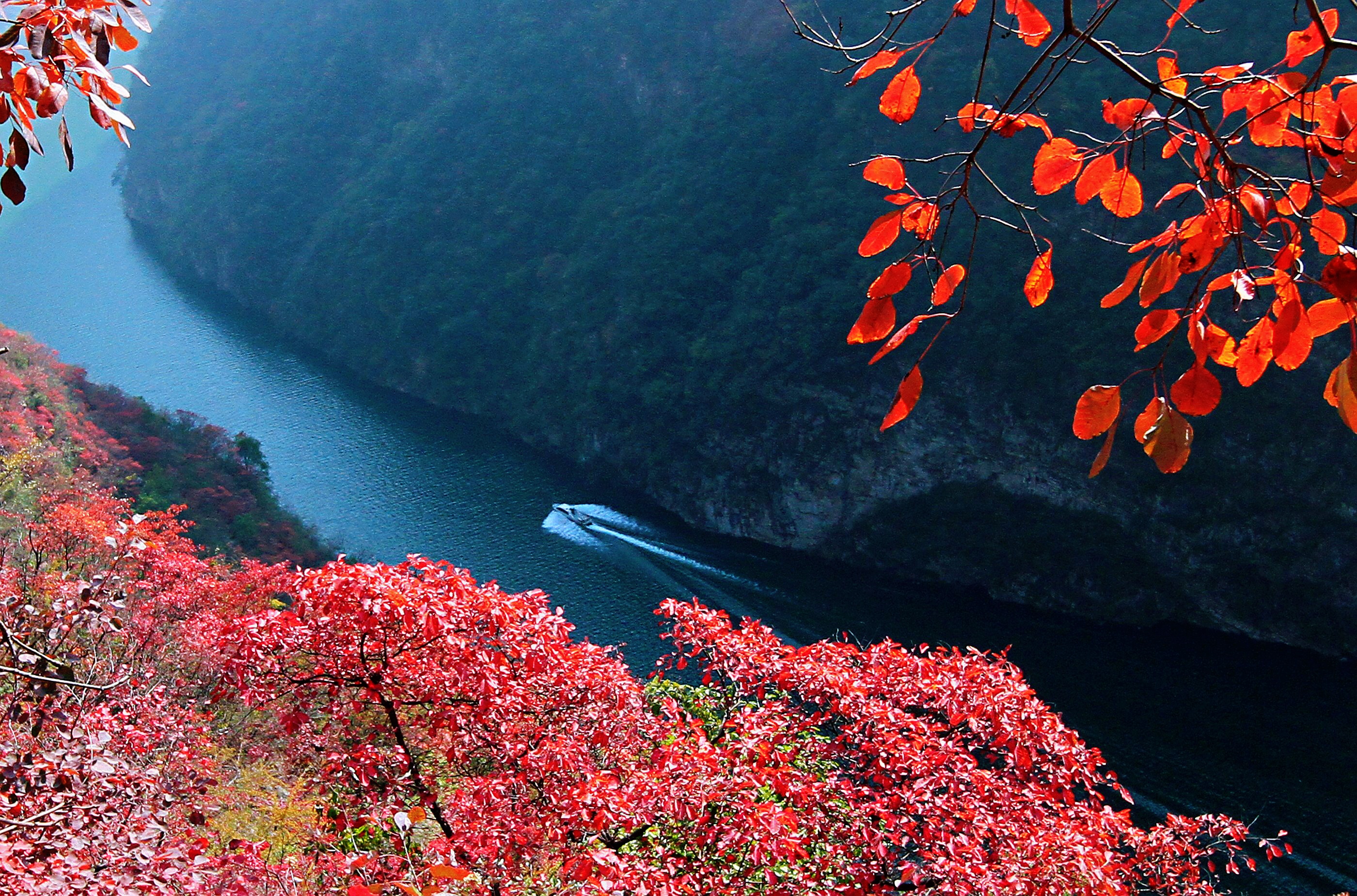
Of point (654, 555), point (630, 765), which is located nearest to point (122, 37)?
point (630, 765)

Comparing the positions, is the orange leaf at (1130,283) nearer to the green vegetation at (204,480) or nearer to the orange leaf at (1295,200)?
the orange leaf at (1295,200)

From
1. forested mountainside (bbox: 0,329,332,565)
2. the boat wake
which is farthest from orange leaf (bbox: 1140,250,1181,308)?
forested mountainside (bbox: 0,329,332,565)

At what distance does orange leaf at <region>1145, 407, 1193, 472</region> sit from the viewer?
0.94 metres

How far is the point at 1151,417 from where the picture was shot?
1.02 metres

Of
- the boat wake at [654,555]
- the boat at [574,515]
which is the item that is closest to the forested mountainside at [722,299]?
the boat wake at [654,555]

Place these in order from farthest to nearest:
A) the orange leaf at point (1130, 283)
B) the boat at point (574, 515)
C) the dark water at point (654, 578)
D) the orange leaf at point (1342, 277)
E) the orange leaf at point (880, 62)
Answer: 1. the boat at point (574, 515)
2. the dark water at point (654, 578)
3. the orange leaf at point (880, 62)
4. the orange leaf at point (1130, 283)
5. the orange leaf at point (1342, 277)

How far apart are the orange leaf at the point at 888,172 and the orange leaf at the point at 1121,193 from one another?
0.25 meters

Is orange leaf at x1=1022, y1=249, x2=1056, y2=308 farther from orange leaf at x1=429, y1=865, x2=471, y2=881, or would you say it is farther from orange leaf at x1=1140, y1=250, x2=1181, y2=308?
orange leaf at x1=429, y1=865, x2=471, y2=881

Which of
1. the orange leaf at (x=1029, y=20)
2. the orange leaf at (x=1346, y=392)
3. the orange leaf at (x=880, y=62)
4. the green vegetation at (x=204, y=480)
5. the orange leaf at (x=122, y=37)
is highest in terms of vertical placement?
the orange leaf at (x=1029, y=20)

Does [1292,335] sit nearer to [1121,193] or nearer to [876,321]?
[1121,193]

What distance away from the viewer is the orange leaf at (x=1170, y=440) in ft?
3.07

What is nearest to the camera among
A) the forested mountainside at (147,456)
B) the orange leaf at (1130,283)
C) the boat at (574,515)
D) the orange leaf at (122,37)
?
the orange leaf at (1130,283)

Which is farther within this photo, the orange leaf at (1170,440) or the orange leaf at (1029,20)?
the orange leaf at (1029,20)

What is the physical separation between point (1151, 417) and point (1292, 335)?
0.53 feet
